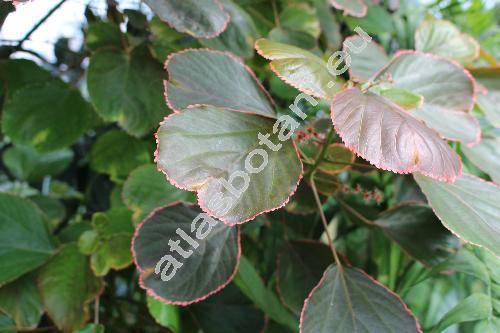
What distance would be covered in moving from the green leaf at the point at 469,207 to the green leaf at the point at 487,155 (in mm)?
66

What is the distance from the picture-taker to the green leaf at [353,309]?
38 centimetres

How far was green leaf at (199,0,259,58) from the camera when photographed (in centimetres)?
53

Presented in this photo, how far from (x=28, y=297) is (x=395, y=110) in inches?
17.0

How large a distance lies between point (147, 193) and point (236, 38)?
205 mm

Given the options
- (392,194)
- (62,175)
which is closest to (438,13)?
(392,194)

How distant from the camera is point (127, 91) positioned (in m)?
0.55

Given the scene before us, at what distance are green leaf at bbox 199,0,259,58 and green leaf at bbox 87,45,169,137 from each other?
3.2 inches

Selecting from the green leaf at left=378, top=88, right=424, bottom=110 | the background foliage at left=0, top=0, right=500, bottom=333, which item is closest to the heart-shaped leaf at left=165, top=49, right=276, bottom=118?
the background foliage at left=0, top=0, right=500, bottom=333

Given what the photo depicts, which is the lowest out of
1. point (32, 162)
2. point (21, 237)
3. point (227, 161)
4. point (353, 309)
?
point (32, 162)

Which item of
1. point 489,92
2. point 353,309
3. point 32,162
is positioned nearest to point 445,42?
point 489,92

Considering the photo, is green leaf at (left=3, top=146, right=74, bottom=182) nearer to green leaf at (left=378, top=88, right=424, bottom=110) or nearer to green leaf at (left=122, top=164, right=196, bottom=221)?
green leaf at (left=122, top=164, right=196, bottom=221)

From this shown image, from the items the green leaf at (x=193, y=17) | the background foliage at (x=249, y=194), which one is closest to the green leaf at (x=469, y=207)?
the background foliage at (x=249, y=194)

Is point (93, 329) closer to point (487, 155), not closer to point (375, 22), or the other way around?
point (487, 155)

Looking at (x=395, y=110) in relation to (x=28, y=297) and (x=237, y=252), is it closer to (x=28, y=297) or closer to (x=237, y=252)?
(x=237, y=252)
